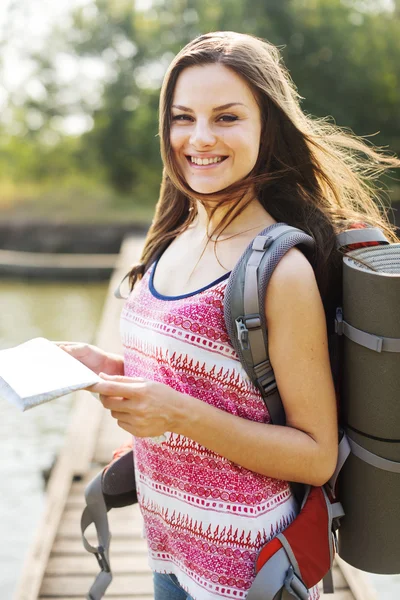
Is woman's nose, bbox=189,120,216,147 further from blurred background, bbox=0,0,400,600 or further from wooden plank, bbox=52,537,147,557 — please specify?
blurred background, bbox=0,0,400,600

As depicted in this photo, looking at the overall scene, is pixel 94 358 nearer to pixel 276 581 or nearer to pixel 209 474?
pixel 209 474

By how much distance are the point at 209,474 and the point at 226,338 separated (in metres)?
0.24

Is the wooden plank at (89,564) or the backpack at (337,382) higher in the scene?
the backpack at (337,382)

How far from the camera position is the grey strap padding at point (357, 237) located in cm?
122

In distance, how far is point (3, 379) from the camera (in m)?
1.08

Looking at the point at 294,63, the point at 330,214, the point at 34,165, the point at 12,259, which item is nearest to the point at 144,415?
the point at 330,214

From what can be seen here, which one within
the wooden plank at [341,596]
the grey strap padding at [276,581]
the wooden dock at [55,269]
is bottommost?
the wooden dock at [55,269]

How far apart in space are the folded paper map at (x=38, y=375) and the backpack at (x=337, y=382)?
0.26 meters

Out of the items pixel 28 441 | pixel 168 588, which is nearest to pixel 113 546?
pixel 168 588

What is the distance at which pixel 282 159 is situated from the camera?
52.7 inches

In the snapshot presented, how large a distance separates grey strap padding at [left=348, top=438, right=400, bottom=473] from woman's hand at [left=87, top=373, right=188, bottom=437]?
324 millimetres

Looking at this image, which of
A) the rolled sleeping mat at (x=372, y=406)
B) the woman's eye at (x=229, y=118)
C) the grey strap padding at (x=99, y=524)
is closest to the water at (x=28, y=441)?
the grey strap padding at (x=99, y=524)

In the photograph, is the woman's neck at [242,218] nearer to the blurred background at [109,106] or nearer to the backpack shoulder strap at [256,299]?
the backpack shoulder strap at [256,299]

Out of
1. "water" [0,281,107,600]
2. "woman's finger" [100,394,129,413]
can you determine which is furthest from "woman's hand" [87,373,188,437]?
"water" [0,281,107,600]
